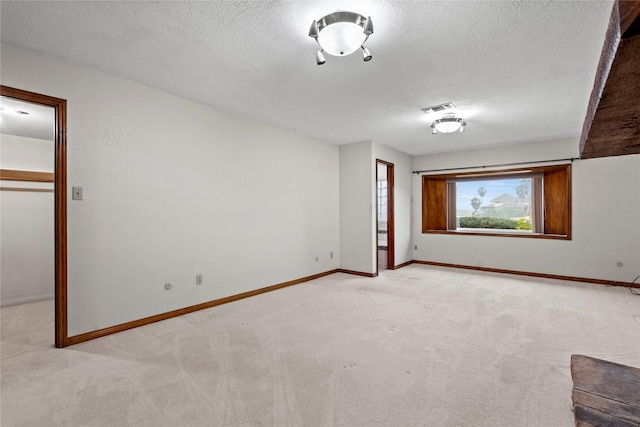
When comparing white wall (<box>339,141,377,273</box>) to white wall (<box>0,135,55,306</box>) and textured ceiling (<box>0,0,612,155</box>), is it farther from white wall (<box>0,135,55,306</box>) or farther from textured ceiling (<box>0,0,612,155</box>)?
white wall (<box>0,135,55,306</box>)

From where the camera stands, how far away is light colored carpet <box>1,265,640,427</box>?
182 centimetres

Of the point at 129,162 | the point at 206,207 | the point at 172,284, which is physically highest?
the point at 129,162

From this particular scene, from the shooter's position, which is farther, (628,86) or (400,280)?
(400,280)

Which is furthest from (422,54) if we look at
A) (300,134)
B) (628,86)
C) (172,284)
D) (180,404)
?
(172,284)

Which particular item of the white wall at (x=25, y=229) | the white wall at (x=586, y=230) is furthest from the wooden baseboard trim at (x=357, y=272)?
the white wall at (x=25, y=229)

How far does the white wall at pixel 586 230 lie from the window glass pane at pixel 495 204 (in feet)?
2.69

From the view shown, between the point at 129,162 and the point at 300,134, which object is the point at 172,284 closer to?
the point at 129,162

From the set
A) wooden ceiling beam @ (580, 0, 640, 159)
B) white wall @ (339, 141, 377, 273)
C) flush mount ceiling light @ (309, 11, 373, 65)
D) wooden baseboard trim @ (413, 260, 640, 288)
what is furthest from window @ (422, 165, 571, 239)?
wooden ceiling beam @ (580, 0, 640, 159)

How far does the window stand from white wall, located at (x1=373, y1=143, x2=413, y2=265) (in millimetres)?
411

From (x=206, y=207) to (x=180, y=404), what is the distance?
2231 mm

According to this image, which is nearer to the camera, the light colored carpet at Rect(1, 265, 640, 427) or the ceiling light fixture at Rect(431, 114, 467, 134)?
the light colored carpet at Rect(1, 265, 640, 427)

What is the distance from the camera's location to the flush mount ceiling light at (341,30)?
1.95 metres

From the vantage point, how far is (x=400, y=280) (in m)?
5.09

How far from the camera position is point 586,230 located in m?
4.96
